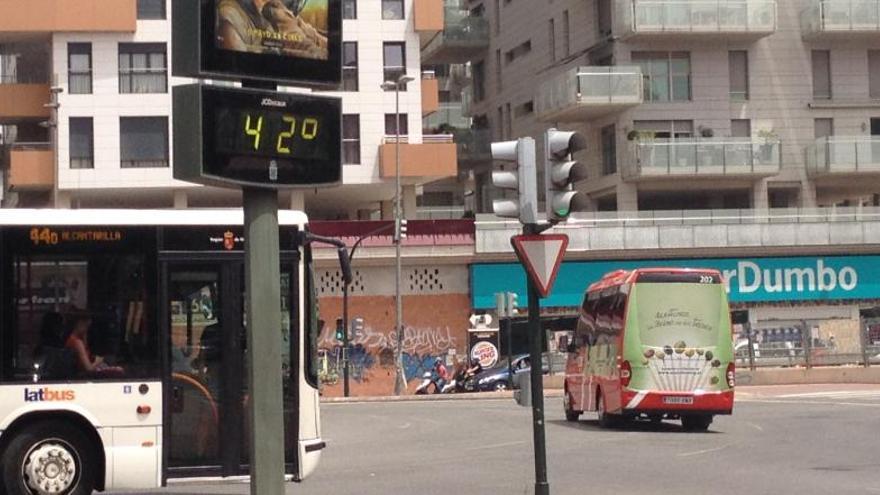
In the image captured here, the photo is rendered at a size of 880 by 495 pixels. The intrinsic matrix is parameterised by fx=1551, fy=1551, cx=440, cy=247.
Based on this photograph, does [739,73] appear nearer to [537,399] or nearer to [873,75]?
[873,75]

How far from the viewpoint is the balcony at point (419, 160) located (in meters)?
56.3

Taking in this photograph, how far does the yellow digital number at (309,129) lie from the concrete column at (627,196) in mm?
46343

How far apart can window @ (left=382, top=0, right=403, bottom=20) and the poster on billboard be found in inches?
1908

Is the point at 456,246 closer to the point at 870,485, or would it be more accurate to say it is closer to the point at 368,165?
the point at 368,165

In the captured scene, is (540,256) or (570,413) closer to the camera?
(540,256)

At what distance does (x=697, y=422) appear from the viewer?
28578 mm

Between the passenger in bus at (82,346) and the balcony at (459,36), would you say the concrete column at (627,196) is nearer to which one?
the balcony at (459,36)

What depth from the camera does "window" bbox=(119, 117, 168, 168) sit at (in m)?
54.6

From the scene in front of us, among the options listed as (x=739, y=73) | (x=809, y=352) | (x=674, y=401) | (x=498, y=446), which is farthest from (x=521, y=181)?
Answer: (x=739, y=73)

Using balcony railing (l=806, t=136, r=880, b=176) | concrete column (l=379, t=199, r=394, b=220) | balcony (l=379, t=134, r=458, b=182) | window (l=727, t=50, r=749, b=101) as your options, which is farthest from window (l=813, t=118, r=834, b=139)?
concrete column (l=379, t=199, r=394, b=220)

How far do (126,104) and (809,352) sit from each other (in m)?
24.9

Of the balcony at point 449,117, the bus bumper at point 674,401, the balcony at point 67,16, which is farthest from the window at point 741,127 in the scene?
the bus bumper at point 674,401

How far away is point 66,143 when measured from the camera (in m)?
54.6

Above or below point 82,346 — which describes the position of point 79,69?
above
